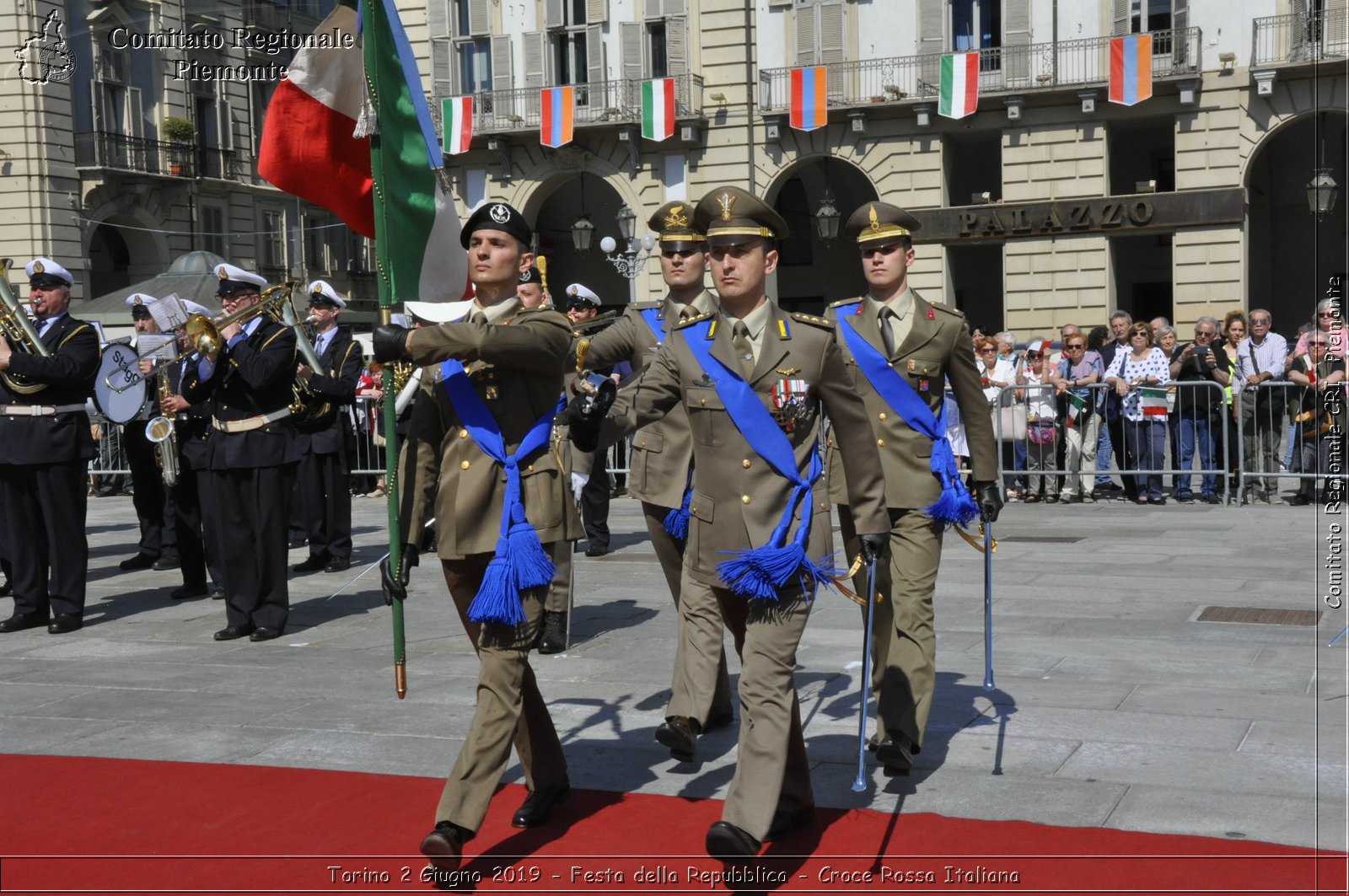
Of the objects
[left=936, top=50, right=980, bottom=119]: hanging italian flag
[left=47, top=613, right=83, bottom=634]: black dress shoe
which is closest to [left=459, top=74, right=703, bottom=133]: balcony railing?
[left=936, top=50, right=980, bottom=119]: hanging italian flag

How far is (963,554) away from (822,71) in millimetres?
20739

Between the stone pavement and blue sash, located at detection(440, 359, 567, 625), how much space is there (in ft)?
3.13

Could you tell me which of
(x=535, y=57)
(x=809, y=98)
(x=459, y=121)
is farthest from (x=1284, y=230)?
(x=459, y=121)

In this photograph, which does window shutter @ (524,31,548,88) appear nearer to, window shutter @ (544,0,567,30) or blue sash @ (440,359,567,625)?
window shutter @ (544,0,567,30)

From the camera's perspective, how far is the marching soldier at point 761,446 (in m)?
4.77

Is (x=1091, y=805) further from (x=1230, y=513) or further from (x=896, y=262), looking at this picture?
(x=1230, y=513)

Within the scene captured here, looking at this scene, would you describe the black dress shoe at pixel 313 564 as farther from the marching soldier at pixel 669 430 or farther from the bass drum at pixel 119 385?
the marching soldier at pixel 669 430

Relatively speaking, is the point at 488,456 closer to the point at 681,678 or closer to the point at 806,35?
the point at 681,678

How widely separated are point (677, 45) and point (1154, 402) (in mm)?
19740

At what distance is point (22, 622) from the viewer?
954 centimetres

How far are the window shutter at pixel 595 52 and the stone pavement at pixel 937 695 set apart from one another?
23.8 meters

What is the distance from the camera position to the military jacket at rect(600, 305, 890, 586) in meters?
4.91

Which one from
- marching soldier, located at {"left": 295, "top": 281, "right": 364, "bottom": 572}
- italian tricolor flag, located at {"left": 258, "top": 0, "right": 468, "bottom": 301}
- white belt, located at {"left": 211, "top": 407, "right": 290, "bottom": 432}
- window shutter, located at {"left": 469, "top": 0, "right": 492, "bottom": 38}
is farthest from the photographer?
window shutter, located at {"left": 469, "top": 0, "right": 492, "bottom": 38}

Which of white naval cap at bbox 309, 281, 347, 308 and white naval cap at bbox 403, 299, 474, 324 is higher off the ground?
white naval cap at bbox 309, 281, 347, 308
